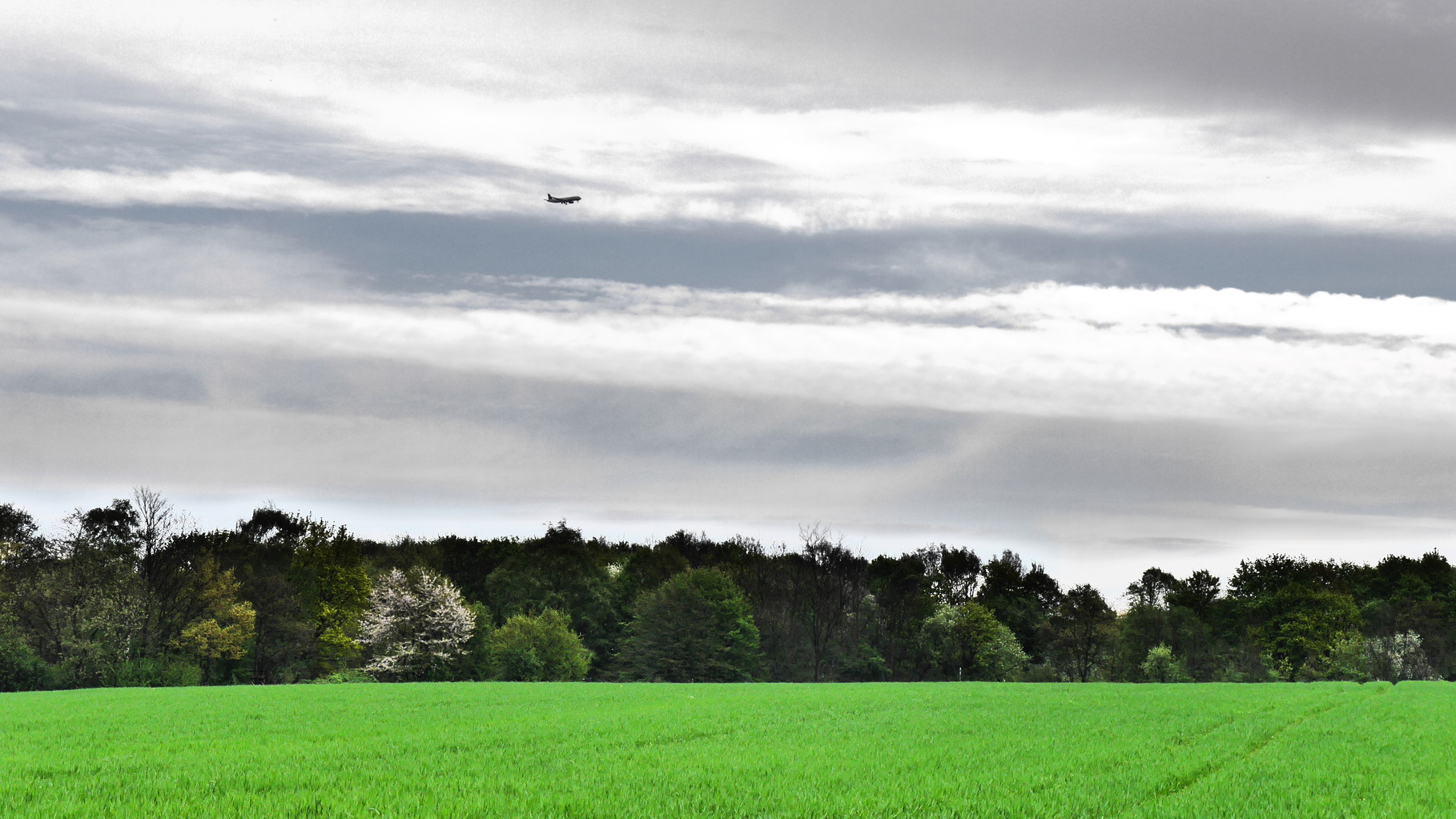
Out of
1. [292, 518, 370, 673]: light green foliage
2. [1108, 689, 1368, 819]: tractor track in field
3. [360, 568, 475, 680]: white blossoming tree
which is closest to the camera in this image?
[1108, 689, 1368, 819]: tractor track in field

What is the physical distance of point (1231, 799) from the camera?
18.1 m

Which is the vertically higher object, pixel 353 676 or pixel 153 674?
pixel 153 674

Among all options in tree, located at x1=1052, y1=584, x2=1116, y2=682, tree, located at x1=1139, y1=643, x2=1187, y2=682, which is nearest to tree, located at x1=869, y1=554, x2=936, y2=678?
tree, located at x1=1052, y1=584, x2=1116, y2=682

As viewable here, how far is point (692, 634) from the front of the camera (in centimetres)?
9194

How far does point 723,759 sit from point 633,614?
7671cm

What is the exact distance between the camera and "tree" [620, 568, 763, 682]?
301 feet

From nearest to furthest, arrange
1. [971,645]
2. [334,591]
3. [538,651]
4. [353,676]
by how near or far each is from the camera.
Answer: [353,676], [538,651], [334,591], [971,645]

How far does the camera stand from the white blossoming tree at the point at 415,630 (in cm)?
7825

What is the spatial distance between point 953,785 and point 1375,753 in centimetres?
1364

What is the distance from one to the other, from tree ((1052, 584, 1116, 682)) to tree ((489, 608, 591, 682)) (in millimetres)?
47327

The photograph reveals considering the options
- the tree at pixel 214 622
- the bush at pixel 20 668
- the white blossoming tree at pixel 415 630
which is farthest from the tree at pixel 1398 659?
the bush at pixel 20 668

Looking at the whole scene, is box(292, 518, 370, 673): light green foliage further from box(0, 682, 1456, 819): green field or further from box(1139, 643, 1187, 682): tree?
box(1139, 643, 1187, 682): tree

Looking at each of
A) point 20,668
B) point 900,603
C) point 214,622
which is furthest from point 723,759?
point 900,603

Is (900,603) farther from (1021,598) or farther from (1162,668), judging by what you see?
(1162,668)
